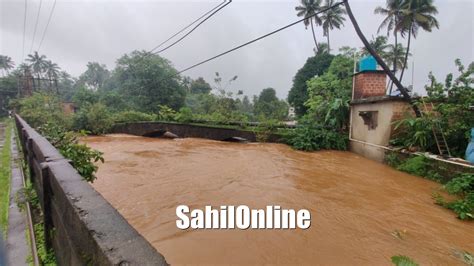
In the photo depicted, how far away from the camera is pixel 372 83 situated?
29.6ft

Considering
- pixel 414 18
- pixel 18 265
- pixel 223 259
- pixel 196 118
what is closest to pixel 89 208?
pixel 18 265

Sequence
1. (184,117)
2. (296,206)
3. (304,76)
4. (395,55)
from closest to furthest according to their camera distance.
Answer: (296,206)
(184,117)
(304,76)
(395,55)

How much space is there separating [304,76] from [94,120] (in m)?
17.5

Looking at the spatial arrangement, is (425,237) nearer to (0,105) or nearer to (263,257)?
(263,257)

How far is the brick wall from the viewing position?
29.3 feet

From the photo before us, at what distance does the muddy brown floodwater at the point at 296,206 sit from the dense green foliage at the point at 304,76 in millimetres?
14413

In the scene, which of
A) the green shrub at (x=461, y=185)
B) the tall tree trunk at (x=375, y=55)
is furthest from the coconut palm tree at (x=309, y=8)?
the green shrub at (x=461, y=185)

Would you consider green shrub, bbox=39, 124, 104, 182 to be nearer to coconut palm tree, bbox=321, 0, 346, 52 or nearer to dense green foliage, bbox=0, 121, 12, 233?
dense green foliage, bbox=0, 121, 12, 233

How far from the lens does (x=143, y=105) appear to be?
26.8m

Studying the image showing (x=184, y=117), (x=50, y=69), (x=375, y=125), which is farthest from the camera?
(x=50, y=69)

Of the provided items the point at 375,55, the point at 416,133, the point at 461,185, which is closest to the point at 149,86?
the point at 375,55

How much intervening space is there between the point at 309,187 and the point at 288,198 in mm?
944

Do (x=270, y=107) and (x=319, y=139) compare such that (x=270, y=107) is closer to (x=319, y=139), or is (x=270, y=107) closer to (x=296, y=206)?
(x=319, y=139)

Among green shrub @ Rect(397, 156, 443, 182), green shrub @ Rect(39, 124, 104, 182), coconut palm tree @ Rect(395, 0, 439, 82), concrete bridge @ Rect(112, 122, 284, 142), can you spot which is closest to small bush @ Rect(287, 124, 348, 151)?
concrete bridge @ Rect(112, 122, 284, 142)
